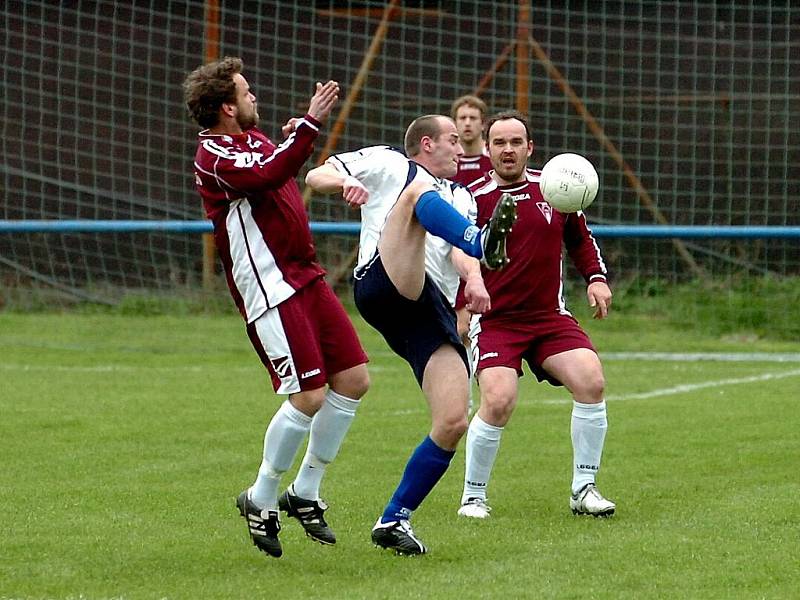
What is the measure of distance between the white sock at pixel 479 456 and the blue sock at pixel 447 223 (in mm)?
1469

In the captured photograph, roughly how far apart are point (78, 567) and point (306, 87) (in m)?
12.7

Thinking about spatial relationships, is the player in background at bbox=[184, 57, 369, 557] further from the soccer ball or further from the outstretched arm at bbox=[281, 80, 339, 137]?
the soccer ball

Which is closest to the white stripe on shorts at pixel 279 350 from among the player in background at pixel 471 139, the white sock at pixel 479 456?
the white sock at pixel 479 456

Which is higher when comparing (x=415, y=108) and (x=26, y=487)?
(x=415, y=108)

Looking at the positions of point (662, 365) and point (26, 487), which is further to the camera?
point (662, 365)

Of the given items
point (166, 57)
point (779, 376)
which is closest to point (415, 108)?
point (166, 57)

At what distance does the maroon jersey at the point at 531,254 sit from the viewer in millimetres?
7117

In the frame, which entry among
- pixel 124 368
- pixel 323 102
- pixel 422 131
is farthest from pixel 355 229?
pixel 323 102

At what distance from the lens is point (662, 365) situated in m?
12.7

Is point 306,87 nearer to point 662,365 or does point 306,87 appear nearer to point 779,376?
point 662,365

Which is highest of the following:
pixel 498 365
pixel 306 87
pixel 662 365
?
pixel 306 87

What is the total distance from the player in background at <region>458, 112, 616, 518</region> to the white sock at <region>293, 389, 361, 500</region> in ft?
2.85

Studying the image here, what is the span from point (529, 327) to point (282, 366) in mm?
1673

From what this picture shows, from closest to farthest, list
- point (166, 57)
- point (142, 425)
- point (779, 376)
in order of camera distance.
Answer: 1. point (142, 425)
2. point (779, 376)
3. point (166, 57)
